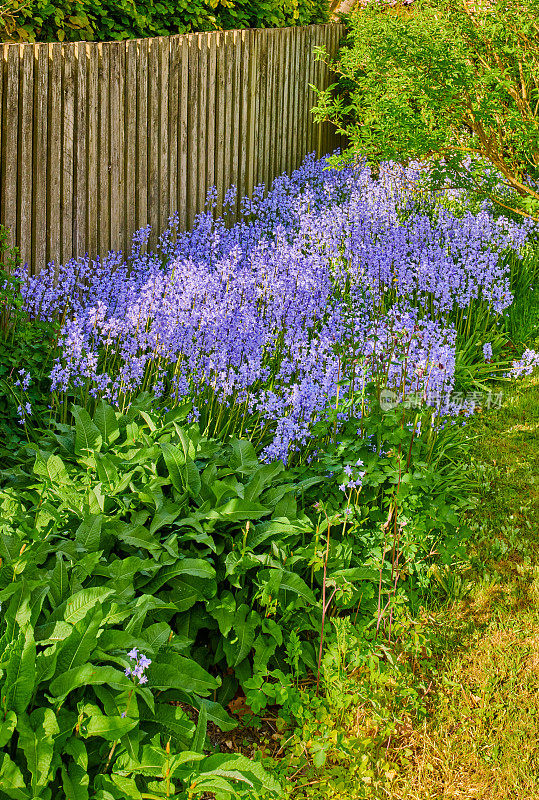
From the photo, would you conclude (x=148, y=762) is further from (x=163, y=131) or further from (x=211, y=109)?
(x=211, y=109)

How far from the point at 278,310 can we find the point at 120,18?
138 inches

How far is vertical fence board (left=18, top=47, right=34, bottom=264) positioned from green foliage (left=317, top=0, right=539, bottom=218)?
302 centimetres

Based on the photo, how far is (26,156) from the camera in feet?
18.2

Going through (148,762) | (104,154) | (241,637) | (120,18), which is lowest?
(241,637)

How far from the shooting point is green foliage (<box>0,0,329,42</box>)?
6039 mm

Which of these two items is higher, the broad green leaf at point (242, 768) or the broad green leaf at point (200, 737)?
the broad green leaf at point (200, 737)

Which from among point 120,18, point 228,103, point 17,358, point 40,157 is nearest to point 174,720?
point 17,358

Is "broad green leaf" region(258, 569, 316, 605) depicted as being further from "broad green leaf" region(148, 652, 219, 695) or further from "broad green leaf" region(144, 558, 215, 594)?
"broad green leaf" region(148, 652, 219, 695)

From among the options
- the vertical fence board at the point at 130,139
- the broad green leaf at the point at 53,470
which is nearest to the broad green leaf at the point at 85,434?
the broad green leaf at the point at 53,470

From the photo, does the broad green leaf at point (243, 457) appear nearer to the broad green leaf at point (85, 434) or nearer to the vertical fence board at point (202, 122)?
the broad green leaf at point (85, 434)

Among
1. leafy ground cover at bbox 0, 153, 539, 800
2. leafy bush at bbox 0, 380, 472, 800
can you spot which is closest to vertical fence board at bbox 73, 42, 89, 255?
leafy ground cover at bbox 0, 153, 539, 800

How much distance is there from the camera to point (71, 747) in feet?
7.73

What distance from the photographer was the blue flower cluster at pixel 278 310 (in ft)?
14.8

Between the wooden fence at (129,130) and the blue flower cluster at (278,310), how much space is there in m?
0.29
